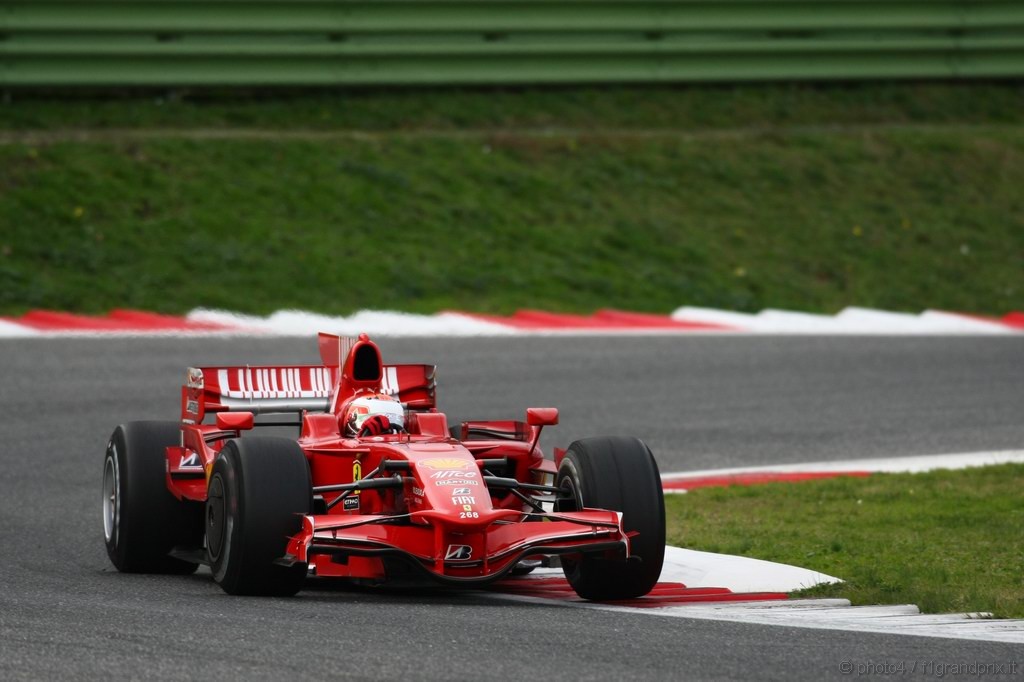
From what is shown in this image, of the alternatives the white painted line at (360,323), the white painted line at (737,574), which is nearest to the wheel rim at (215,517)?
the white painted line at (737,574)

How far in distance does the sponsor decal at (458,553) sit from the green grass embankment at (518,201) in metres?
9.45

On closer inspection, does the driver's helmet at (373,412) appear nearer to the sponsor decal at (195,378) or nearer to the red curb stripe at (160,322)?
the sponsor decal at (195,378)

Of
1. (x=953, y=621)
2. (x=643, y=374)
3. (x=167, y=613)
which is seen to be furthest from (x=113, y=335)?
(x=953, y=621)

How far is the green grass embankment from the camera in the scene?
17.2 meters

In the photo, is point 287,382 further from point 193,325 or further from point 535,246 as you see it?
point 535,246

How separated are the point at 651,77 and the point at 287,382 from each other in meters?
13.1

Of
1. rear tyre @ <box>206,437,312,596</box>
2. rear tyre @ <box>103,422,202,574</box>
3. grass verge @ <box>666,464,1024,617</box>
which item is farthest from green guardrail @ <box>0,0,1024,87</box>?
rear tyre @ <box>206,437,312,596</box>

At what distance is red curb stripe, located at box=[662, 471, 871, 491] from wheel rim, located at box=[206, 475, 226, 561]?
429cm

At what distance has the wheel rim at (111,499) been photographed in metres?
8.82

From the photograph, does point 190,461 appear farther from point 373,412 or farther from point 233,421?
point 373,412

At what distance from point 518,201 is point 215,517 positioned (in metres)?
12.3

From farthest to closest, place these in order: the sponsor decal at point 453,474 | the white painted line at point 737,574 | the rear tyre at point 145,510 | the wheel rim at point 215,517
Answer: the rear tyre at point 145,510 → the white painted line at point 737,574 → the wheel rim at point 215,517 → the sponsor decal at point 453,474

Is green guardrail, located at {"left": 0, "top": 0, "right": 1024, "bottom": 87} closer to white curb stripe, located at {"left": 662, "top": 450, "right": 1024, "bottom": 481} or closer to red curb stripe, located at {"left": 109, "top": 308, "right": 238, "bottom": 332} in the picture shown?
red curb stripe, located at {"left": 109, "top": 308, "right": 238, "bottom": 332}

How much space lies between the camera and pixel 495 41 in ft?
68.2
